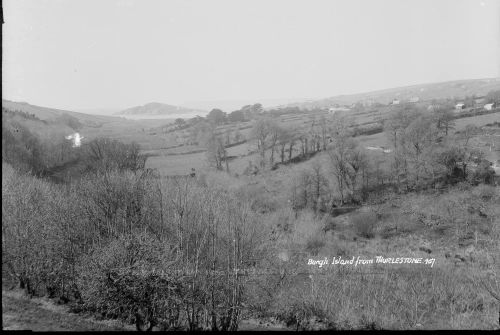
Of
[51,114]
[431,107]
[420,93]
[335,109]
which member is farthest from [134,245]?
[420,93]

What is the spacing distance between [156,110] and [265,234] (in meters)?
5.02

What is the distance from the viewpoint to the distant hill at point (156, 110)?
1122cm

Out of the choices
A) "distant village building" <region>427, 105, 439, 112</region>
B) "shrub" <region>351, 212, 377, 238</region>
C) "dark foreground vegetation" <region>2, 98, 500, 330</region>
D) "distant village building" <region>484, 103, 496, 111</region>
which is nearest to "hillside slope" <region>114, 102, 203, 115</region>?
"dark foreground vegetation" <region>2, 98, 500, 330</region>

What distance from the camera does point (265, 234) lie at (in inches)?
376

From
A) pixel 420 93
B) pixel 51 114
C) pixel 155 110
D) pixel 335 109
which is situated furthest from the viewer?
pixel 335 109

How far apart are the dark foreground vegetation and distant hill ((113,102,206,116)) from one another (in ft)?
3.62

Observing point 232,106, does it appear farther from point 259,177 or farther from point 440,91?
point 440,91

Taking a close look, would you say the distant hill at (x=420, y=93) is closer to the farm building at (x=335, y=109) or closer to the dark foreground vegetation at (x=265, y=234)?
the farm building at (x=335, y=109)

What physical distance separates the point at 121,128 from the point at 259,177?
4714 millimetres

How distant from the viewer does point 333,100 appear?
46.0 feet

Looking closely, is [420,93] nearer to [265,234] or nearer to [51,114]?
[265,234]

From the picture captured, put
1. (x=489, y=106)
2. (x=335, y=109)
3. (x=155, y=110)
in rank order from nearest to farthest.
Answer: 1. (x=155, y=110)
2. (x=489, y=106)
3. (x=335, y=109)

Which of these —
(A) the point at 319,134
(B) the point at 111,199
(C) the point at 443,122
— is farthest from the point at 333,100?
(B) the point at 111,199

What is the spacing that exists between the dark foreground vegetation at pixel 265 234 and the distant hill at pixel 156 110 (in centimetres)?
110
